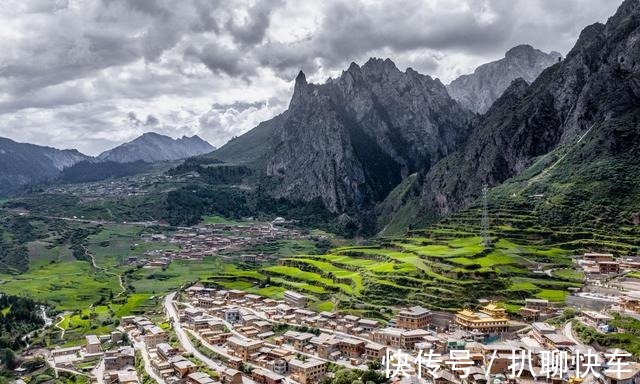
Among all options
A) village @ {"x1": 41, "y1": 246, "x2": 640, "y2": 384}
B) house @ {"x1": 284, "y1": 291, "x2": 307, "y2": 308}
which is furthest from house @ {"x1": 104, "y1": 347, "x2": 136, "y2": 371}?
house @ {"x1": 284, "y1": 291, "x2": 307, "y2": 308}

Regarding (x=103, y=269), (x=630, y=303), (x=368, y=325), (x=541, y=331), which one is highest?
(x=630, y=303)

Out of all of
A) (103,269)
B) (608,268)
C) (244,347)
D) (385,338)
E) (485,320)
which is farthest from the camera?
(103,269)

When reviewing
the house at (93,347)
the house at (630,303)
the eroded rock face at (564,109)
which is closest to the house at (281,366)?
the house at (93,347)

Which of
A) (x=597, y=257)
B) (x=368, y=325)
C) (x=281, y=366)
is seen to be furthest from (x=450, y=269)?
(x=281, y=366)

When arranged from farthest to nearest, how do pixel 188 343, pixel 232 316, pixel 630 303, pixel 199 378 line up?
pixel 232 316
pixel 188 343
pixel 630 303
pixel 199 378

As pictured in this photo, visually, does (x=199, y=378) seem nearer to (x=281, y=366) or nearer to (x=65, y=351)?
(x=281, y=366)

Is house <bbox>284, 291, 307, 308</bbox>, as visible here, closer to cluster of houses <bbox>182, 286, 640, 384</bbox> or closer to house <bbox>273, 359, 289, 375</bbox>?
cluster of houses <bbox>182, 286, 640, 384</bbox>

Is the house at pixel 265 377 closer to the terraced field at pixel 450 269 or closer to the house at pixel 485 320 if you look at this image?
the terraced field at pixel 450 269
